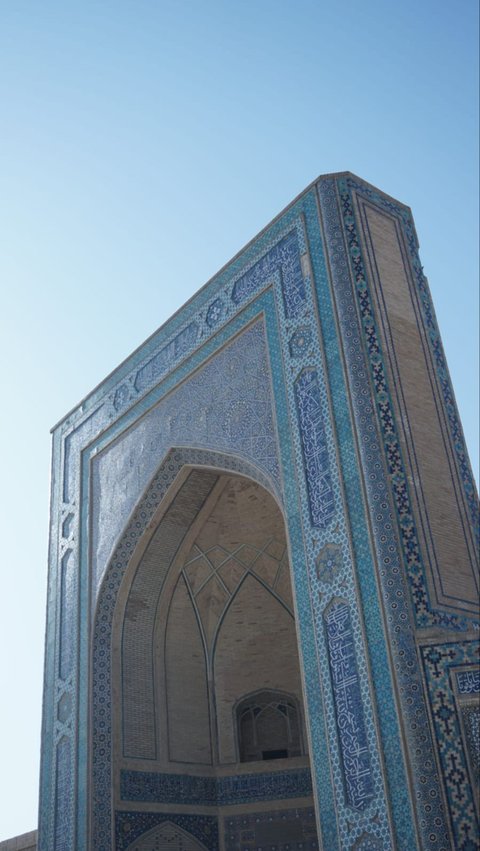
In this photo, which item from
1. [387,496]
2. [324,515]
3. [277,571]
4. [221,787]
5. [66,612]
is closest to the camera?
[387,496]

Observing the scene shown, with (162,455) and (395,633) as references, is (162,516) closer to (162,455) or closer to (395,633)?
(162,455)

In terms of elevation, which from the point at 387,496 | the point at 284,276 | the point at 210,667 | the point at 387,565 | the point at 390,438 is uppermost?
the point at 284,276

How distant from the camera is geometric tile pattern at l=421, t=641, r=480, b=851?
388 centimetres

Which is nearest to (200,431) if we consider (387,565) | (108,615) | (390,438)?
(108,615)

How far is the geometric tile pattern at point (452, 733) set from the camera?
153 inches

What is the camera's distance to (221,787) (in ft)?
22.7

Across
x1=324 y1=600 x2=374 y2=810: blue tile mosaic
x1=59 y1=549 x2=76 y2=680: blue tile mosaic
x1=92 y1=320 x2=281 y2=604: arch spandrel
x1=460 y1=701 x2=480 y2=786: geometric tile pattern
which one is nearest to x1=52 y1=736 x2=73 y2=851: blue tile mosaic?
x1=59 y1=549 x2=76 y2=680: blue tile mosaic

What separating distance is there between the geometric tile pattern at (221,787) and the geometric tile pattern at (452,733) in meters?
2.97

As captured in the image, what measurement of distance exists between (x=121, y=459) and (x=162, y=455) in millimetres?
664

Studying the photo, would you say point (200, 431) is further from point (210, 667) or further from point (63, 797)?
point (63, 797)

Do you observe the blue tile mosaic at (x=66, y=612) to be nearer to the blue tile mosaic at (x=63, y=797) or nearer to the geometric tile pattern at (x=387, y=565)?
the blue tile mosaic at (x=63, y=797)

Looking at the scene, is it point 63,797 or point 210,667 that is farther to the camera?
point 210,667

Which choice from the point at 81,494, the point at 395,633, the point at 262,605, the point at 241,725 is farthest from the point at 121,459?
the point at 395,633

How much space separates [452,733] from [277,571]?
3821 mm
